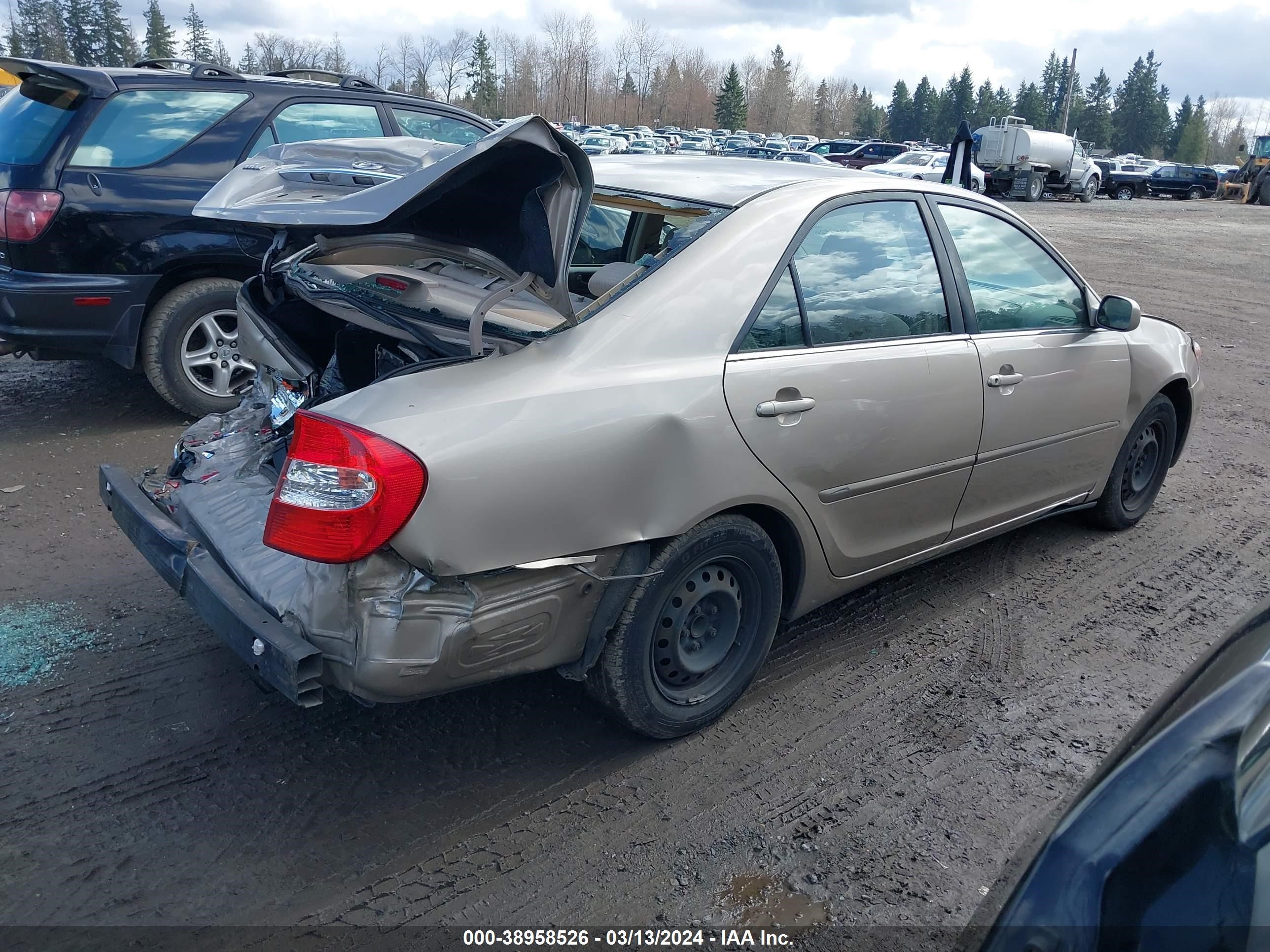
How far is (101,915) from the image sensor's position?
2.38 metres

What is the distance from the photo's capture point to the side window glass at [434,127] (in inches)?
267

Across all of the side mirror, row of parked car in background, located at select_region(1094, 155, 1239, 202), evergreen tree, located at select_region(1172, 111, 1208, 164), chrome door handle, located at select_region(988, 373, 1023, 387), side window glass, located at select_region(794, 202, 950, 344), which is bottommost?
chrome door handle, located at select_region(988, 373, 1023, 387)

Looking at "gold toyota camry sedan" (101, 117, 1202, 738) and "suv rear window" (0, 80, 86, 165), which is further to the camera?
"suv rear window" (0, 80, 86, 165)

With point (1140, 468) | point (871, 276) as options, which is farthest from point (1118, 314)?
point (871, 276)

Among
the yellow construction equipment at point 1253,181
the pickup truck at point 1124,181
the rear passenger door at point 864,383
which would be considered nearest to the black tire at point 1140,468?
the rear passenger door at point 864,383

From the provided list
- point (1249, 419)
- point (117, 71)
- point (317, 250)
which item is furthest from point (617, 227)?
point (1249, 419)

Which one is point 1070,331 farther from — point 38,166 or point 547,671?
point 38,166

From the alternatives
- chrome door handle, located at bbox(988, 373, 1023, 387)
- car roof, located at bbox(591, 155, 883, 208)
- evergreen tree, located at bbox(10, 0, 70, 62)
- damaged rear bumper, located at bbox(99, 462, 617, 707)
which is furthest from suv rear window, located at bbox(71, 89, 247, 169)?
evergreen tree, located at bbox(10, 0, 70, 62)

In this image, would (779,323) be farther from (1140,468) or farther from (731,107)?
(731,107)

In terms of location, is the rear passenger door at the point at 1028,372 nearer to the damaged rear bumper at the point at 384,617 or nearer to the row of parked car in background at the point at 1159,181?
the damaged rear bumper at the point at 384,617

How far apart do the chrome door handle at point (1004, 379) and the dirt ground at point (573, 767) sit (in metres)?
1.00

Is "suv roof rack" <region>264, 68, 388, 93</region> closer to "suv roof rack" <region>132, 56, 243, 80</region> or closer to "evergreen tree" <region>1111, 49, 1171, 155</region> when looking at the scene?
"suv roof rack" <region>132, 56, 243, 80</region>

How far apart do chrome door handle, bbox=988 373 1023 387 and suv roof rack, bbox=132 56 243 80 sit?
4.87 m

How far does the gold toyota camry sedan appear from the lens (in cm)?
246
